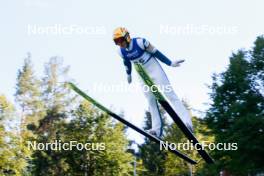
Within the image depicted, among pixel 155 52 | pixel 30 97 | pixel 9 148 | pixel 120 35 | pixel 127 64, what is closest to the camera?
pixel 120 35

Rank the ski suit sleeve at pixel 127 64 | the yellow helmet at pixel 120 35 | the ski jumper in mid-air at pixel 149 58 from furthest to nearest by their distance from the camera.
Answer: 1. the ski suit sleeve at pixel 127 64
2. the ski jumper in mid-air at pixel 149 58
3. the yellow helmet at pixel 120 35

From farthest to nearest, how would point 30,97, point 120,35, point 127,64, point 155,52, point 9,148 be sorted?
point 30,97, point 9,148, point 127,64, point 155,52, point 120,35

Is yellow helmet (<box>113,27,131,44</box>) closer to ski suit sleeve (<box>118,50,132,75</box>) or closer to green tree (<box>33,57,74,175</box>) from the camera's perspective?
ski suit sleeve (<box>118,50,132,75</box>)

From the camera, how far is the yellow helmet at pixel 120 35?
8868 mm

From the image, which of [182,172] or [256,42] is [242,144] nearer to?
[256,42]

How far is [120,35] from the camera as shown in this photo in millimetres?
8867

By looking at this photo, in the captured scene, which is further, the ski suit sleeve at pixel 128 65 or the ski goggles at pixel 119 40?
the ski suit sleeve at pixel 128 65

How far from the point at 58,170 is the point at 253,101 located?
24.2 m

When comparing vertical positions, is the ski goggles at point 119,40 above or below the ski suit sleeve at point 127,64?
above

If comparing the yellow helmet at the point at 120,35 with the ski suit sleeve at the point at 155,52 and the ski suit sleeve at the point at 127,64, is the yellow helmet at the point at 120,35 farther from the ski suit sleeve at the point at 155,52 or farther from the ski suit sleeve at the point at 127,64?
the ski suit sleeve at the point at 127,64

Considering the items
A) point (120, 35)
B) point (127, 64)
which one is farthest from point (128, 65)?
point (120, 35)

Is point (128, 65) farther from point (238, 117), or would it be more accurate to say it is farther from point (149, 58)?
point (238, 117)

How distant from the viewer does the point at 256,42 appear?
29.8 m

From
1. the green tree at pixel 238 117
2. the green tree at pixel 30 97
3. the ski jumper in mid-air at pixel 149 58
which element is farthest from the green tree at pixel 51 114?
the ski jumper in mid-air at pixel 149 58
